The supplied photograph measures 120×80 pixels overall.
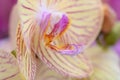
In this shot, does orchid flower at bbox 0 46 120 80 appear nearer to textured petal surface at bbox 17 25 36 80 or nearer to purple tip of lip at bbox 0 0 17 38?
textured petal surface at bbox 17 25 36 80

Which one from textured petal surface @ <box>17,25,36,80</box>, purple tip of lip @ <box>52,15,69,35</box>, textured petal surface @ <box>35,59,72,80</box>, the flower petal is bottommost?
the flower petal

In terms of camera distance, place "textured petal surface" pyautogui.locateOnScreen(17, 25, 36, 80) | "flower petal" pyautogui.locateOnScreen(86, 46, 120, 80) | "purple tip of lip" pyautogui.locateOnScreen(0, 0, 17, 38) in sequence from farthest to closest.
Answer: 1. "purple tip of lip" pyautogui.locateOnScreen(0, 0, 17, 38)
2. "flower petal" pyautogui.locateOnScreen(86, 46, 120, 80)
3. "textured petal surface" pyautogui.locateOnScreen(17, 25, 36, 80)

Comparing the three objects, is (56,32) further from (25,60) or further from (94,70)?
(94,70)

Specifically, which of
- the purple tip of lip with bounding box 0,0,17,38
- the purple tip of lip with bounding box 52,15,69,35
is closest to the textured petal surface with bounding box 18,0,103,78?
the purple tip of lip with bounding box 52,15,69,35

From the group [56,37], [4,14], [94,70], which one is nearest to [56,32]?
[56,37]

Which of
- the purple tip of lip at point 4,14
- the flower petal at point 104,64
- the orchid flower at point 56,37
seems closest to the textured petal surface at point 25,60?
the orchid flower at point 56,37

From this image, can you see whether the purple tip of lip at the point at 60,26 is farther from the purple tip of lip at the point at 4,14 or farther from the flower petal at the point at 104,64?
the purple tip of lip at the point at 4,14
